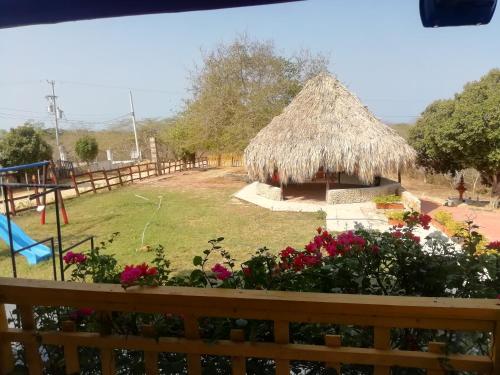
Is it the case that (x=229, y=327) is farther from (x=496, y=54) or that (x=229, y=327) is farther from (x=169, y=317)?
(x=496, y=54)

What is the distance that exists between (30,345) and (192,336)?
53cm

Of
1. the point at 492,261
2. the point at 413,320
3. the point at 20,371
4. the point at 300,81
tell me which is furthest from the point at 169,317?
the point at 300,81

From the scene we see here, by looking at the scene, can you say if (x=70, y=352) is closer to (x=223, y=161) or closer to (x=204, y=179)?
(x=204, y=179)

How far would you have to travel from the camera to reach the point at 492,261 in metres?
1.18

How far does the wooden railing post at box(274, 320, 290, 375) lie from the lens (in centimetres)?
98

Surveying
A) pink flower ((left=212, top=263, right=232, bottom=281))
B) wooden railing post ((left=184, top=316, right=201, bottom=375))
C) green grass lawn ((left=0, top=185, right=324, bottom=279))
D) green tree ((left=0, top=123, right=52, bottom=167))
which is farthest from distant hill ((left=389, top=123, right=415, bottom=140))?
wooden railing post ((left=184, top=316, right=201, bottom=375))

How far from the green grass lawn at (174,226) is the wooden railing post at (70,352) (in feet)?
10.3

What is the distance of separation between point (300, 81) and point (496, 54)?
13111 mm

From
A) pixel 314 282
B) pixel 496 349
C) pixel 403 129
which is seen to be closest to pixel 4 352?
pixel 314 282

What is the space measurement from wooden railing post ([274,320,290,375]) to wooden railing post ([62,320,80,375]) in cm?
61

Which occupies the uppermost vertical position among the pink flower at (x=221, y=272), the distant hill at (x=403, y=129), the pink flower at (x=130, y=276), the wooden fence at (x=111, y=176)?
the distant hill at (x=403, y=129)

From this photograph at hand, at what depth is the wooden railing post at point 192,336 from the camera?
1.03 m

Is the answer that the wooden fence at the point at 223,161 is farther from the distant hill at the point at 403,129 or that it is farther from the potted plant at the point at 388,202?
the potted plant at the point at 388,202

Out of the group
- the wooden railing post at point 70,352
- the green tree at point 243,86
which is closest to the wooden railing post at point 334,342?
the wooden railing post at point 70,352
